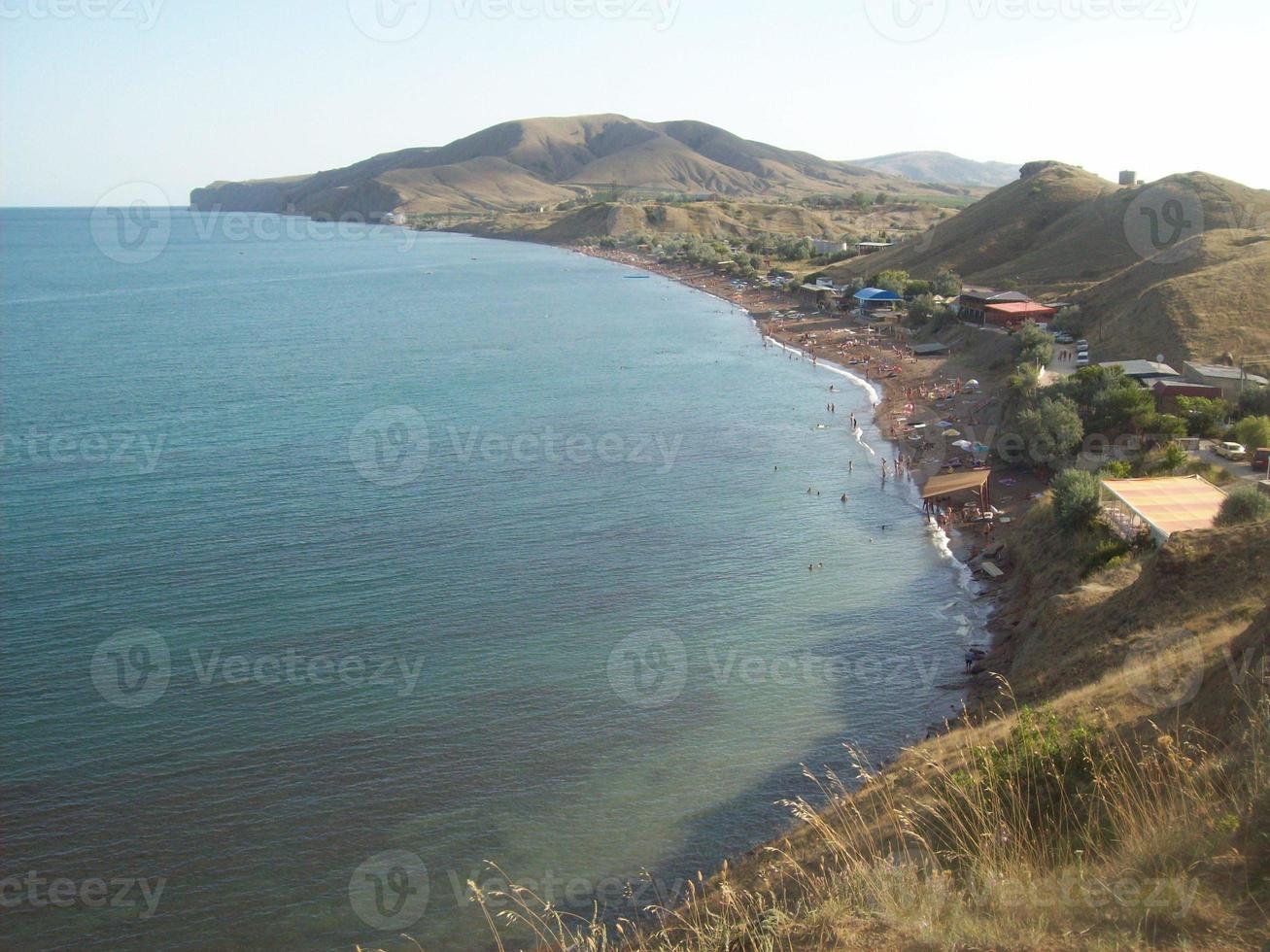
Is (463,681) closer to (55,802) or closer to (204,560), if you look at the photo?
(55,802)

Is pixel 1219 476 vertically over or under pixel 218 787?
over

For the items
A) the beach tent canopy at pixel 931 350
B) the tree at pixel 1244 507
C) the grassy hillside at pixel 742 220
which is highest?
the grassy hillside at pixel 742 220

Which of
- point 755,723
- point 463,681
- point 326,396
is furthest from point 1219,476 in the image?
point 326,396

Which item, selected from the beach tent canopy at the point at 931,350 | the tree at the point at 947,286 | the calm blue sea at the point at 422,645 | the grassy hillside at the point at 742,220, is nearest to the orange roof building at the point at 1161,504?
the calm blue sea at the point at 422,645

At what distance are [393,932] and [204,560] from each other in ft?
57.6

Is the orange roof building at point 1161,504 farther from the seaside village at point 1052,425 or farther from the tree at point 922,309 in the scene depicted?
the tree at point 922,309

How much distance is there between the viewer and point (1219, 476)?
87.4ft

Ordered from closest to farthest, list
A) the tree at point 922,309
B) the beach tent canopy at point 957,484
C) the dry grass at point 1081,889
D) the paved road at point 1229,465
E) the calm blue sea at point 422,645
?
the dry grass at point 1081,889 < the calm blue sea at point 422,645 < the paved road at point 1229,465 < the beach tent canopy at point 957,484 < the tree at point 922,309

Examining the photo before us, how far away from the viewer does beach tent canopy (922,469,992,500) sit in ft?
107

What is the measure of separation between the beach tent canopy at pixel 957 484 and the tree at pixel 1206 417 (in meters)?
6.52

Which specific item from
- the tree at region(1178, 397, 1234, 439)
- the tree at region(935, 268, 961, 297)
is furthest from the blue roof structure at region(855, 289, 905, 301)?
the tree at region(1178, 397, 1234, 439)

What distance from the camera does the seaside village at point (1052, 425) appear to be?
25.0 meters

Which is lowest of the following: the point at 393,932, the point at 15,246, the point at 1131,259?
the point at 393,932

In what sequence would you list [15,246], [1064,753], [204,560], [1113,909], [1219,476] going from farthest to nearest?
[15,246] → [204,560] → [1219,476] → [1064,753] → [1113,909]
